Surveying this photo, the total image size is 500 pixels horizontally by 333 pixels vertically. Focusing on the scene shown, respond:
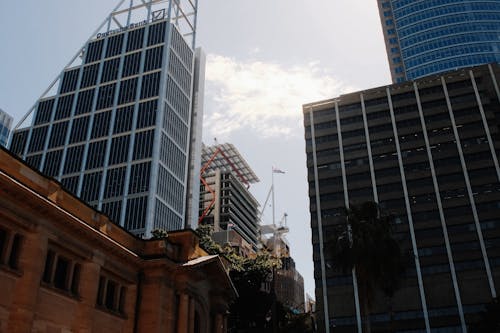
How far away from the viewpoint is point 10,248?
2272cm

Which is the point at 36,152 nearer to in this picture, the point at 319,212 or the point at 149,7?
the point at 149,7

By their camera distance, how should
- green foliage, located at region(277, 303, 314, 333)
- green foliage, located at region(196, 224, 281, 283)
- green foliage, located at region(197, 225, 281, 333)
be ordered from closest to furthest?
green foliage, located at region(197, 225, 281, 333) → green foliage, located at region(196, 224, 281, 283) → green foliage, located at region(277, 303, 314, 333)

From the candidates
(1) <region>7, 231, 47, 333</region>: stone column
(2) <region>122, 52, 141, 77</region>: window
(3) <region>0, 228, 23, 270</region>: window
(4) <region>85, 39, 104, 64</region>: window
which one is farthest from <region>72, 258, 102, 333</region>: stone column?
(4) <region>85, 39, 104, 64</region>: window

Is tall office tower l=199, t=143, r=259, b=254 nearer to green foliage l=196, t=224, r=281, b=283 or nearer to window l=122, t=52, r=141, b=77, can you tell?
window l=122, t=52, r=141, b=77

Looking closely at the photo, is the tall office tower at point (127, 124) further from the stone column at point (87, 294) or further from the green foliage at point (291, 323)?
the stone column at point (87, 294)

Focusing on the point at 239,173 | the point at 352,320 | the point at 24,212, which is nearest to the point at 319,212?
the point at 352,320

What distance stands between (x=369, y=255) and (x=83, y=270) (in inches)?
810

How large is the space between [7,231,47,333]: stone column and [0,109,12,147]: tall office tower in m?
149

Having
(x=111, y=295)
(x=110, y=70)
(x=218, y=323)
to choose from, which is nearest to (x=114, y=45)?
(x=110, y=70)

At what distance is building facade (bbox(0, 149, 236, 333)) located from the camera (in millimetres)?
22734

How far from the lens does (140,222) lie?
102625 millimetres

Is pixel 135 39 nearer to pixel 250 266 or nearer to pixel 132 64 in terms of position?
pixel 132 64

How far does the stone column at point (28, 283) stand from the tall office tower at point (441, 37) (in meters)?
136

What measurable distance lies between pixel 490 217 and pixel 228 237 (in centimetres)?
7385
